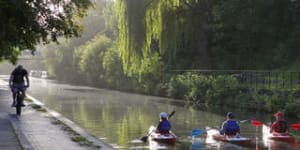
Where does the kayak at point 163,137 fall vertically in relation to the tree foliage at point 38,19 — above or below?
below

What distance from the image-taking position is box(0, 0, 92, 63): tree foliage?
41.5 ft

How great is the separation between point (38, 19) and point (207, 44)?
33957mm

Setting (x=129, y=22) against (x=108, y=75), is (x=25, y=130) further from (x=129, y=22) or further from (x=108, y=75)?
(x=108, y=75)

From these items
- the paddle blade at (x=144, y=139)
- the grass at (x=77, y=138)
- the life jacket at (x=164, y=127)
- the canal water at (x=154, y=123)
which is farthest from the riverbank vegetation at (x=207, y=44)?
the grass at (x=77, y=138)

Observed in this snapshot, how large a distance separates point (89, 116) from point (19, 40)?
1401 centimetres

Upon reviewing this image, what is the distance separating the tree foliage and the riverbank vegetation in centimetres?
1817

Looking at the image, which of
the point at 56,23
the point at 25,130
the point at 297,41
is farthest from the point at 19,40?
the point at 297,41

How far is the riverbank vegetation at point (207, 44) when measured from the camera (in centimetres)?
3762

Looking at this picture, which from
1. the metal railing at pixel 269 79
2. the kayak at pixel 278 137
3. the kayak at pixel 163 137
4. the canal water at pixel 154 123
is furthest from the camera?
the metal railing at pixel 269 79

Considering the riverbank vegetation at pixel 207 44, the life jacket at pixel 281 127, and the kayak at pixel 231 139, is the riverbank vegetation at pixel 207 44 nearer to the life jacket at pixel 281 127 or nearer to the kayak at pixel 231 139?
the life jacket at pixel 281 127

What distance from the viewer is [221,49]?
4612cm

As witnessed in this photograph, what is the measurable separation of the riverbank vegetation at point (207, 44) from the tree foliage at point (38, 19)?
59.6 feet

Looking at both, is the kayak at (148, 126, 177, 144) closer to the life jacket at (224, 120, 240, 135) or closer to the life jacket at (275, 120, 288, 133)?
the life jacket at (224, 120, 240, 135)

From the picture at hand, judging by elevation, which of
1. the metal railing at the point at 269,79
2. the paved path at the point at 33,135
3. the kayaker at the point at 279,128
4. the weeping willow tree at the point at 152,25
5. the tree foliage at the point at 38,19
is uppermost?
the weeping willow tree at the point at 152,25
